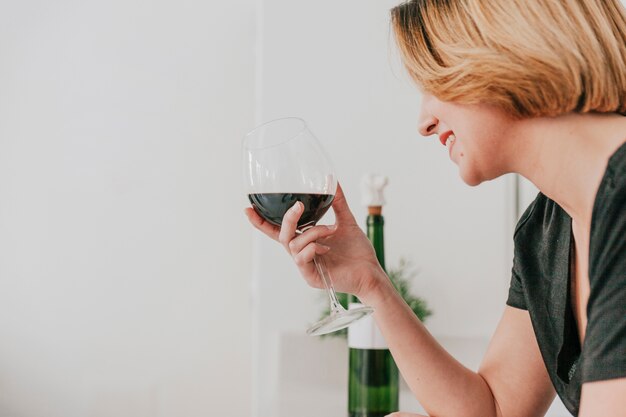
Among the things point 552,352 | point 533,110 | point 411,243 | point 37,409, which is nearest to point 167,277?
point 37,409

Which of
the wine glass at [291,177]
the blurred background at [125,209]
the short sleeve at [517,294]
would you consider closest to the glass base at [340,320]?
the wine glass at [291,177]

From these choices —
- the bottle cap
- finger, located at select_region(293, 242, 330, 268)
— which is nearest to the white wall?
the bottle cap

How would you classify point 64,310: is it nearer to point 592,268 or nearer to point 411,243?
point 411,243

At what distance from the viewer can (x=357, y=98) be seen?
6.16 feet

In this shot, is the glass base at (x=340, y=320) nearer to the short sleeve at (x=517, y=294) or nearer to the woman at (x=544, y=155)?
the woman at (x=544, y=155)

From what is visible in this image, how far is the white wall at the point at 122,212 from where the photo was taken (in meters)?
2.07

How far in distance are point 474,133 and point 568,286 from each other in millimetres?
257

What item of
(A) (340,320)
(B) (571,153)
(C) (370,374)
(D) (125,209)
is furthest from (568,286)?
(D) (125,209)

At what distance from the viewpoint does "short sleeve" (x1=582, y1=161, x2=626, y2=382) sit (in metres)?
0.78

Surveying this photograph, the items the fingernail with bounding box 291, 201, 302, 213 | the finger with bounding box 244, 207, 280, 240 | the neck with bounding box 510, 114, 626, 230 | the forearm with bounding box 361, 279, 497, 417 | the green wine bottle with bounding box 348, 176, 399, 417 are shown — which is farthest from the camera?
the green wine bottle with bounding box 348, 176, 399, 417

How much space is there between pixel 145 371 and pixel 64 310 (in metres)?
0.27

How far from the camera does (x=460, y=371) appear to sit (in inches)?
47.6

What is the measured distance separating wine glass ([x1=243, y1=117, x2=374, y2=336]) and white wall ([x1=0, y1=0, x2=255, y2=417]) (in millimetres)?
1072

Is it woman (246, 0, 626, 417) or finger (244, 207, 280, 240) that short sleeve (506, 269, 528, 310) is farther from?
finger (244, 207, 280, 240)
